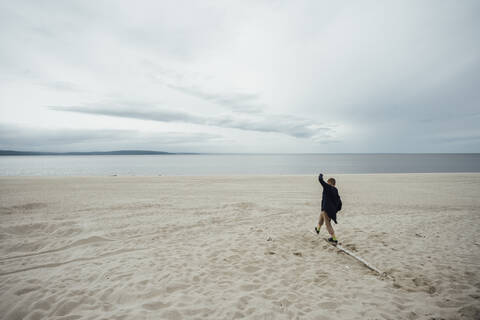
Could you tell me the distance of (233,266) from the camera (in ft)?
17.8

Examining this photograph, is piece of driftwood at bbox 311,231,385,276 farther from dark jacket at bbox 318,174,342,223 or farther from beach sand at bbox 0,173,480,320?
dark jacket at bbox 318,174,342,223

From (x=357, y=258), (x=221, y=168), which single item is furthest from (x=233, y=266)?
(x=221, y=168)

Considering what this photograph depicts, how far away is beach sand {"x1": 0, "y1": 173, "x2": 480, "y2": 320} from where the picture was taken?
3877 millimetres

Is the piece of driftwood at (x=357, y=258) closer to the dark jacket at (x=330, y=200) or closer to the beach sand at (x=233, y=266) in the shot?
the beach sand at (x=233, y=266)

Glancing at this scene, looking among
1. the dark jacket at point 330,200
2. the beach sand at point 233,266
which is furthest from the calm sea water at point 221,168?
the dark jacket at point 330,200

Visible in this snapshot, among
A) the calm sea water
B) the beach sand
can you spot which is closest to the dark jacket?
the beach sand

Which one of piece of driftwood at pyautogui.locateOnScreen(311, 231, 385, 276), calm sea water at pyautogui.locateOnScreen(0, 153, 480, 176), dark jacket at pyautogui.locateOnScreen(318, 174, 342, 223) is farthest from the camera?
calm sea water at pyautogui.locateOnScreen(0, 153, 480, 176)

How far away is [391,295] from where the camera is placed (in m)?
4.21

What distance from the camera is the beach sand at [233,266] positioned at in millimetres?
3877

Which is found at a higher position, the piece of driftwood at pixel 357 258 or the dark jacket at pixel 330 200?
the dark jacket at pixel 330 200

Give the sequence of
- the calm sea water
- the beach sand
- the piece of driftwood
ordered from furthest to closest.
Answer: the calm sea water < the piece of driftwood < the beach sand

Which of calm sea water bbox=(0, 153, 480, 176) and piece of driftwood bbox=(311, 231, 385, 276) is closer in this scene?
piece of driftwood bbox=(311, 231, 385, 276)

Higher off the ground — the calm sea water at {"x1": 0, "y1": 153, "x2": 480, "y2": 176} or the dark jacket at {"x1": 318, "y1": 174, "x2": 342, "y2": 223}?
the dark jacket at {"x1": 318, "y1": 174, "x2": 342, "y2": 223}

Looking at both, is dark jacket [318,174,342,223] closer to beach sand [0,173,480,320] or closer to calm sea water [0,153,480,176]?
beach sand [0,173,480,320]
